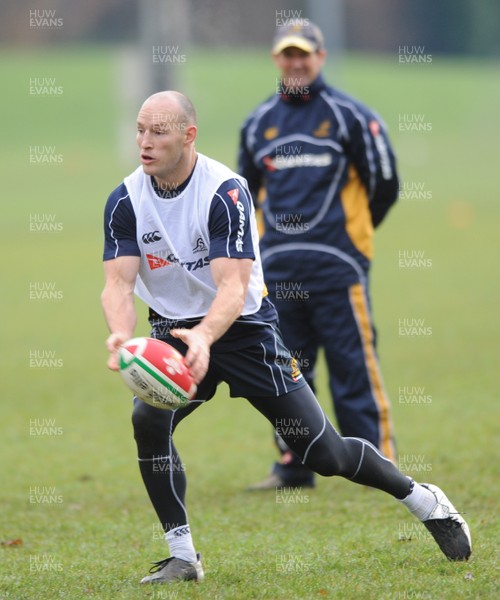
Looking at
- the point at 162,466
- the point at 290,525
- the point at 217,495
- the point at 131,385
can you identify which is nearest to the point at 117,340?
the point at 131,385

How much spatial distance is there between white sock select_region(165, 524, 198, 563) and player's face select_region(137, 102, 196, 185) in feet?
5.90

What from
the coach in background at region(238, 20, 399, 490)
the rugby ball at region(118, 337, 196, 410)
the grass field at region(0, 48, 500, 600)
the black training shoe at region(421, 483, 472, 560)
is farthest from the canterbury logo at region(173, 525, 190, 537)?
the coach in background at region(238, 20, 399, 490)

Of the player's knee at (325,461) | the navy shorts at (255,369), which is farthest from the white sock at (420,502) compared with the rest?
the navy shorts at (255,369)

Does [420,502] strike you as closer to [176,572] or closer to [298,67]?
[176,572]

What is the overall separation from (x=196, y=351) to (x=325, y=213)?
3051 mm

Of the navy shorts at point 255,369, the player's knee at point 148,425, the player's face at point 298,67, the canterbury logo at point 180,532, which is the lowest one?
the canterbury logo at point 180,532

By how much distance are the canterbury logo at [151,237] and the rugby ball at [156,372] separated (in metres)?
0.62

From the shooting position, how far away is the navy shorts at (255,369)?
5660 mm

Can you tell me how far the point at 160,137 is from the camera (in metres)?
5.48

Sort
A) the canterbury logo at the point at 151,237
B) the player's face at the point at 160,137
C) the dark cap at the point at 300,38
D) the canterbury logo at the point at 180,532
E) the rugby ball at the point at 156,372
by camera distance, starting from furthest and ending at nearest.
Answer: the dark cap at the point at 300,38 < the canterbury logo at the point at 180,532 < the canterbury logo at the point at 151,237 < the player's face at the point at 160,137 < the rugby ball at the point at 156,372

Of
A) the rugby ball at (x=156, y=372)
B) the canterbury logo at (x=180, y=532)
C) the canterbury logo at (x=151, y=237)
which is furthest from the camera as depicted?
the canterbury logo at (x=180, y=532)

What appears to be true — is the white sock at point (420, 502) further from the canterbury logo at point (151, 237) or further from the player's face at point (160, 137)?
the player's face at point (160, 137)

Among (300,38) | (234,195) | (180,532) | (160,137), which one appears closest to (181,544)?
(180,532)

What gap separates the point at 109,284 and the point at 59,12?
43.5m
